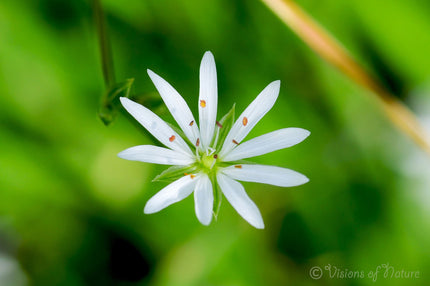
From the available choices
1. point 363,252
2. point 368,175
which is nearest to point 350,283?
point 363,252

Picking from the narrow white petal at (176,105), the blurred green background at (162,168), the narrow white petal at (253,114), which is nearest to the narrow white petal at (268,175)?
the narrow white petal at (253,114)

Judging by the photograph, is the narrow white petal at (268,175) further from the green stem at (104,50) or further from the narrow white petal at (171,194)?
the green stem at (104,50)

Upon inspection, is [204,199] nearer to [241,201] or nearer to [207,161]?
[241,201]

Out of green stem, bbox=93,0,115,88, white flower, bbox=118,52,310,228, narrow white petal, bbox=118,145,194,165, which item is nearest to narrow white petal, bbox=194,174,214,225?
white flower, bbox=118,52,310,228

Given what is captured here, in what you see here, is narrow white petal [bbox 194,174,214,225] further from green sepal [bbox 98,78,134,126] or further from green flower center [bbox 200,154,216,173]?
green sepal [bbox 98,78,134,126]

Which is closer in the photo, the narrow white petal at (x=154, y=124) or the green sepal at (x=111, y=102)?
the narrow white petal at (x=154, y=124)

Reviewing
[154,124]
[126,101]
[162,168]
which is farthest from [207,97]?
[162,168]

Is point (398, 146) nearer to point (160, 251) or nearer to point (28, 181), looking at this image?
point (160, 251)

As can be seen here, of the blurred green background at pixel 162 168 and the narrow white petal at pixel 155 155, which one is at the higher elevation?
the blurred green background at pixel 162 168

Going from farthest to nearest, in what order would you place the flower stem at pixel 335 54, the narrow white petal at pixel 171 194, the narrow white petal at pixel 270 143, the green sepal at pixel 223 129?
the flower stem at pixel 335 54 → the green sepal at pixel 223 129 → the narrow white petal at pixel 270 143 → the narrow white petal at pixel 171 194
